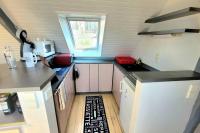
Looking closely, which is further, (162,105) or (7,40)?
(7,40)

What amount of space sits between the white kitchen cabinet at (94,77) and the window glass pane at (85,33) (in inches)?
24.0

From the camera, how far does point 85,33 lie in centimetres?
271

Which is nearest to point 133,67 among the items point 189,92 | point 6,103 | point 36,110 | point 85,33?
point 189,92

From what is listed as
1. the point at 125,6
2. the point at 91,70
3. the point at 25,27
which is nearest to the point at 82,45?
the point at 91,70

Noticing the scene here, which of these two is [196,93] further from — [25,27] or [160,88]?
[25,27]

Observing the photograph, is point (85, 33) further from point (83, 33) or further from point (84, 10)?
point (84, 10)

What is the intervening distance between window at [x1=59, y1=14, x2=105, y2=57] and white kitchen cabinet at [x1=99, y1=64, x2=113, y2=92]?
1.53 feet

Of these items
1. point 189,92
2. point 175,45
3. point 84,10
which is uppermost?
point 84,10

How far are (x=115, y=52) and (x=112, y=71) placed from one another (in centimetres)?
50

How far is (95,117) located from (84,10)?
185 cm

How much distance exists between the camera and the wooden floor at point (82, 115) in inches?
74.2

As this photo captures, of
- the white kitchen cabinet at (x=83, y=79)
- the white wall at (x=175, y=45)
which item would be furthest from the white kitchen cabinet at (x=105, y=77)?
the white wall at (x=175, y=45)

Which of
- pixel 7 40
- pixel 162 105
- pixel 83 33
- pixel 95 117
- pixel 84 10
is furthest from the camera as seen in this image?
pixel 83 33

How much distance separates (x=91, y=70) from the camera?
2703 mm
